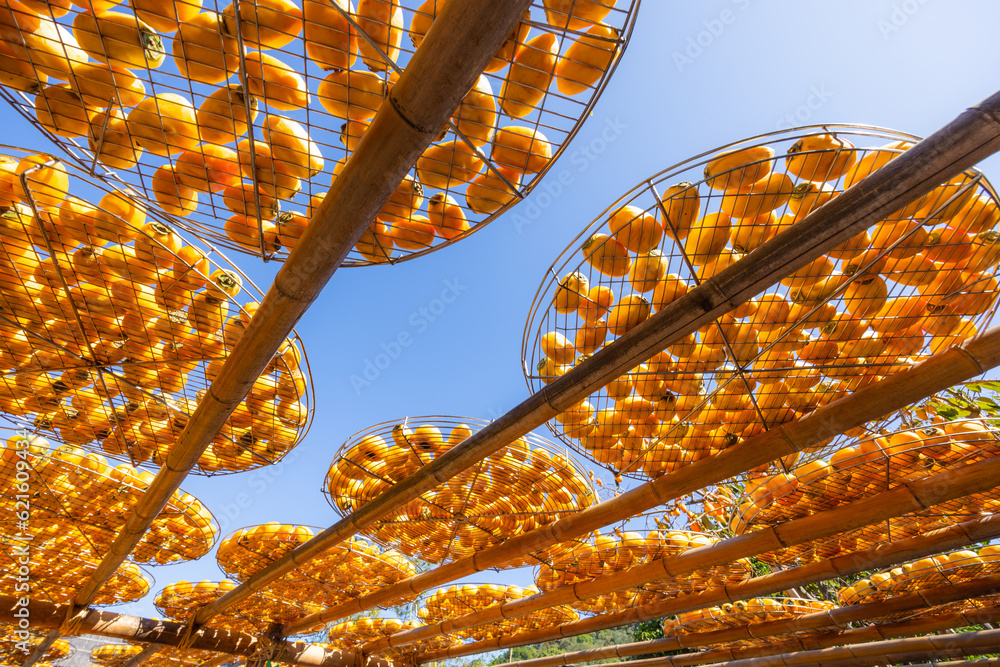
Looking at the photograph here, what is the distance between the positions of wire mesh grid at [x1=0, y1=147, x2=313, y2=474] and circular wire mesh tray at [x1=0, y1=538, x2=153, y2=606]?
12.0 feet

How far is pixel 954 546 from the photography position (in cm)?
439

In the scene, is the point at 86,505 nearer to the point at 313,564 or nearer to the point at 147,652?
the point at 313,564

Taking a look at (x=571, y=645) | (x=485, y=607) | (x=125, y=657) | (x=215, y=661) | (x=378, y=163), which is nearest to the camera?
(x=378, y=163)

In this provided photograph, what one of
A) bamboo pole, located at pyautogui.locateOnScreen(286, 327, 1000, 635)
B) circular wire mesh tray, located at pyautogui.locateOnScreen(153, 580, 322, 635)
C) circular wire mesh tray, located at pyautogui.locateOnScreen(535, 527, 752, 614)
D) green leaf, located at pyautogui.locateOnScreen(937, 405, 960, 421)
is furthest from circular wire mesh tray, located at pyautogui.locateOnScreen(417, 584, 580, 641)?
green leaf, located at pyautogui.locateOnScreen(937, 405, 960, 421)

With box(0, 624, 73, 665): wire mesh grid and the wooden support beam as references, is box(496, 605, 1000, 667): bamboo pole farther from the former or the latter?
box(0, 624, 73, 665): wire mesh grid

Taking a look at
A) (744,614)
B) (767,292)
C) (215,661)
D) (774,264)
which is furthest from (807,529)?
(215,661)

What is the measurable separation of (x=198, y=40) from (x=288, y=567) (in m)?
5.22

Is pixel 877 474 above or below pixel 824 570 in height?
above

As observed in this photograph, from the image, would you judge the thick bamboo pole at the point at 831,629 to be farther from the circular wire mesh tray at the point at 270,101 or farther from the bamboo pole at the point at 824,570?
the circular wire mesh tray at the point at 270,101

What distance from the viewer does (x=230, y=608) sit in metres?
7.39

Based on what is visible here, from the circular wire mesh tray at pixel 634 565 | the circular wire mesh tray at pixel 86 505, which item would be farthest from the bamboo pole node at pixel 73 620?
the circular wire mesh tray at pixel 634 565

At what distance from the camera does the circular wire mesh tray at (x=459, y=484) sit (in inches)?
156

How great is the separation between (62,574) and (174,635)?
1.83 meters

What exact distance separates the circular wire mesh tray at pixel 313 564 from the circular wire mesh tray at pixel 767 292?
4.40m
